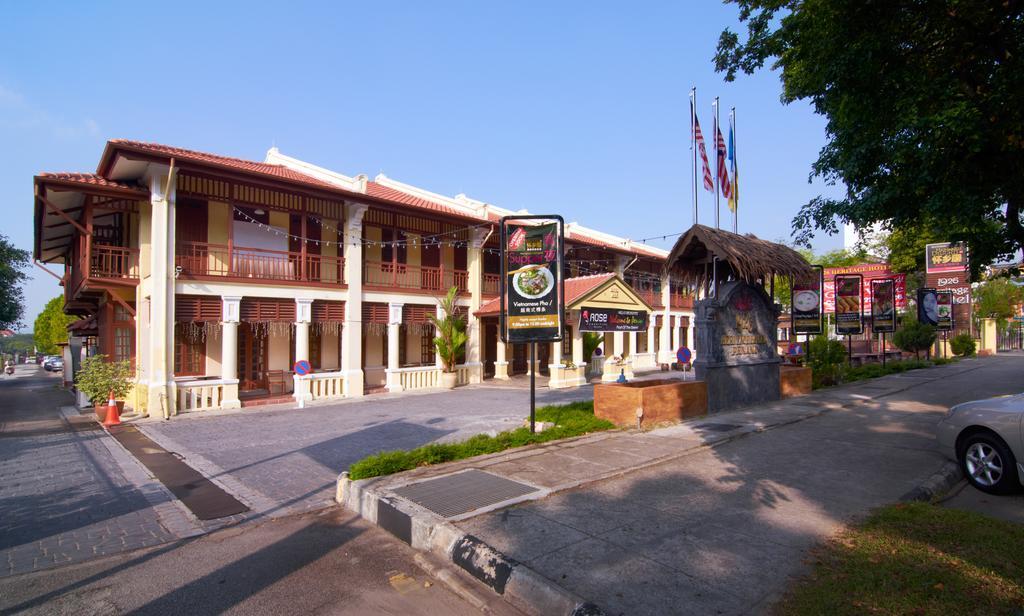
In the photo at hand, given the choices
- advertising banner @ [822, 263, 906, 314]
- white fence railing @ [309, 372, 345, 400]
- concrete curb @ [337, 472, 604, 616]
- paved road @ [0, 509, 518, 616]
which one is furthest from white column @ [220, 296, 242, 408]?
advertising banner @ [822, 263, 906, 314]

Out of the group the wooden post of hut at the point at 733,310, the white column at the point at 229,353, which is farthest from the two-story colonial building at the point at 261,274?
the wooden post of hut at the point at 733,310

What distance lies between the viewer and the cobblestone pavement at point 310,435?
7.10 m

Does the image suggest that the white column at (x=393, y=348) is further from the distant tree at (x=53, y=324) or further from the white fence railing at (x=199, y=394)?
the distant tree at (x=53, y=324)

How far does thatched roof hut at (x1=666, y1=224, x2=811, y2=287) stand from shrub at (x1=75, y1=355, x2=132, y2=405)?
45.6ft

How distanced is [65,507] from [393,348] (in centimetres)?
1265

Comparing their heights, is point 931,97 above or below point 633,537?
above

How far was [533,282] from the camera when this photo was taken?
8977 millimetres

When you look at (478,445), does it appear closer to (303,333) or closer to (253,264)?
(303,333)

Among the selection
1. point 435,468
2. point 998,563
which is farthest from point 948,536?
point 435,468

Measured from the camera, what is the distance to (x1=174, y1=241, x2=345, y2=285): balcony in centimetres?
1518

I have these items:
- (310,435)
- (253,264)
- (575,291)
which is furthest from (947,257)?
(253,264)

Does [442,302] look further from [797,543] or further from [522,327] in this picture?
[797,543]

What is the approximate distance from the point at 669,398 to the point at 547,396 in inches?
278

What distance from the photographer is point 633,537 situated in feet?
14.8
